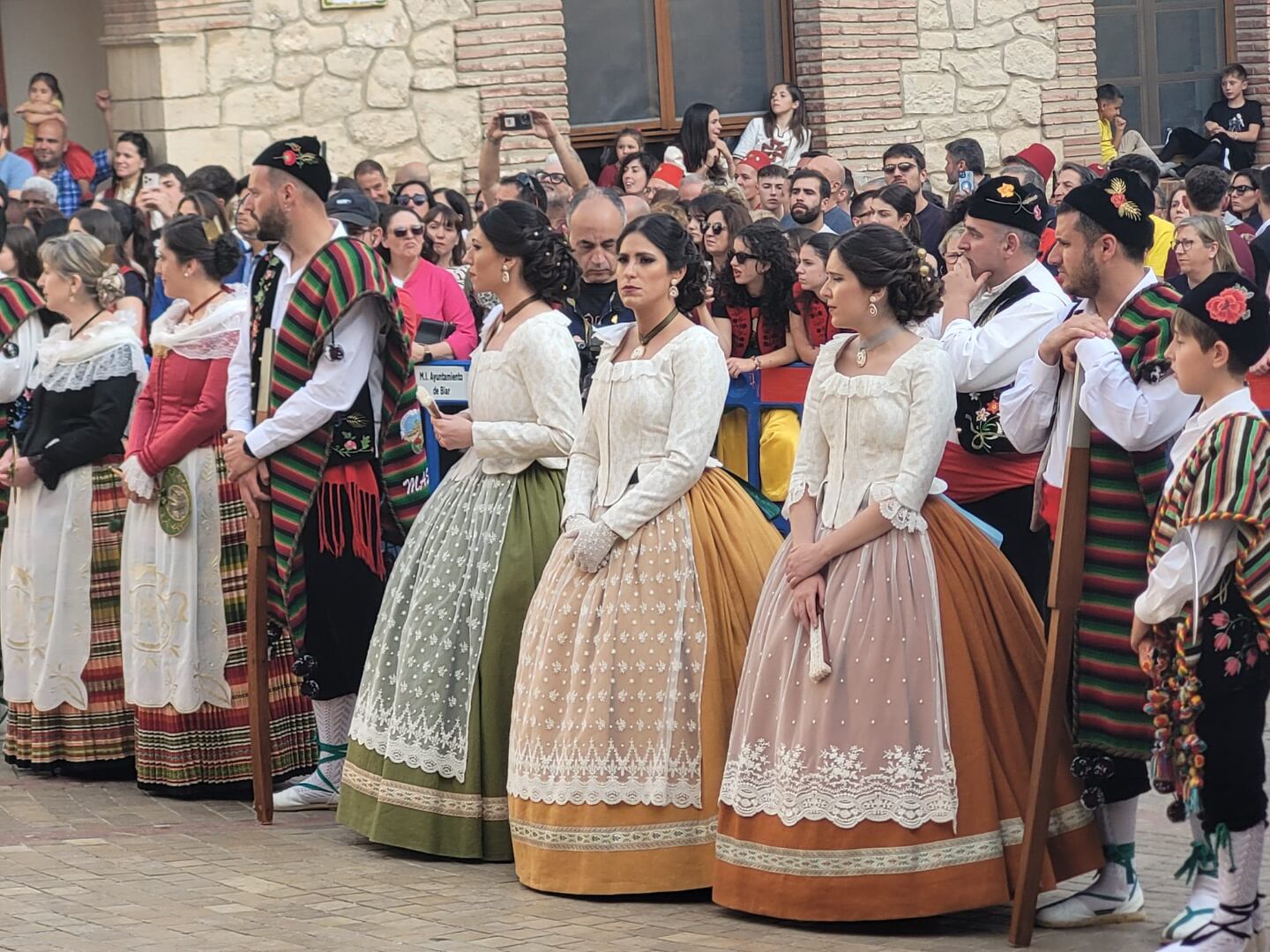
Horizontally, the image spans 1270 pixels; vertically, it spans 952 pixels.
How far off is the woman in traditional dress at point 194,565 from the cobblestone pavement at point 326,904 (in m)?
0.33

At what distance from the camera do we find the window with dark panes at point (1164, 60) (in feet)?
56.4

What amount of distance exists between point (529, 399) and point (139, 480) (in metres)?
1.72

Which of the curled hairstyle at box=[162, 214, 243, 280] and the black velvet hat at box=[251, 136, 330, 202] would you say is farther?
the curled hairstyle at box=[162, 214, 243, 280]

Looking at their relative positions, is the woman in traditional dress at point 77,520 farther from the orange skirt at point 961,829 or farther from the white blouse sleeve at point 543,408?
the orange skirt at point 961,829

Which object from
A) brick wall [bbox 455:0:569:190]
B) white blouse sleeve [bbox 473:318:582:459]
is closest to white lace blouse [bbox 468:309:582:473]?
white blouse sleeve [bbox 473:318:582:459]

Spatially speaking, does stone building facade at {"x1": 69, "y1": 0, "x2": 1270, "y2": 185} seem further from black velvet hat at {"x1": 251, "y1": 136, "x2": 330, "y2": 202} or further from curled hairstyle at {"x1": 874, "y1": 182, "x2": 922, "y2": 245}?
black velvet hat at {"x1": 251, "y1": 136, "x2": 330, "y2": 202}

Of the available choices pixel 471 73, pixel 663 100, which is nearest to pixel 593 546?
pixel 471 73

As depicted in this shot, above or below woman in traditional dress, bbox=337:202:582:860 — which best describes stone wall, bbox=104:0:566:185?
above

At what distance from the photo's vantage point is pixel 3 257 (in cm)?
860

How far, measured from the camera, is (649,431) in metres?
5.76

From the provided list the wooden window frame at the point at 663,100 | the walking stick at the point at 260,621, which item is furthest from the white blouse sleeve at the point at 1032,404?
the wooden window frame at the point at 663,100

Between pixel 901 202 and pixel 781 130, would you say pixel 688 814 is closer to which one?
pixel 901 202

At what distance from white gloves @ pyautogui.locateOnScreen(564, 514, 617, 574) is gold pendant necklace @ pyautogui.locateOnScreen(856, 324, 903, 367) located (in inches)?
32.9

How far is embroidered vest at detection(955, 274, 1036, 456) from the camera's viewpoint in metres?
6.11
